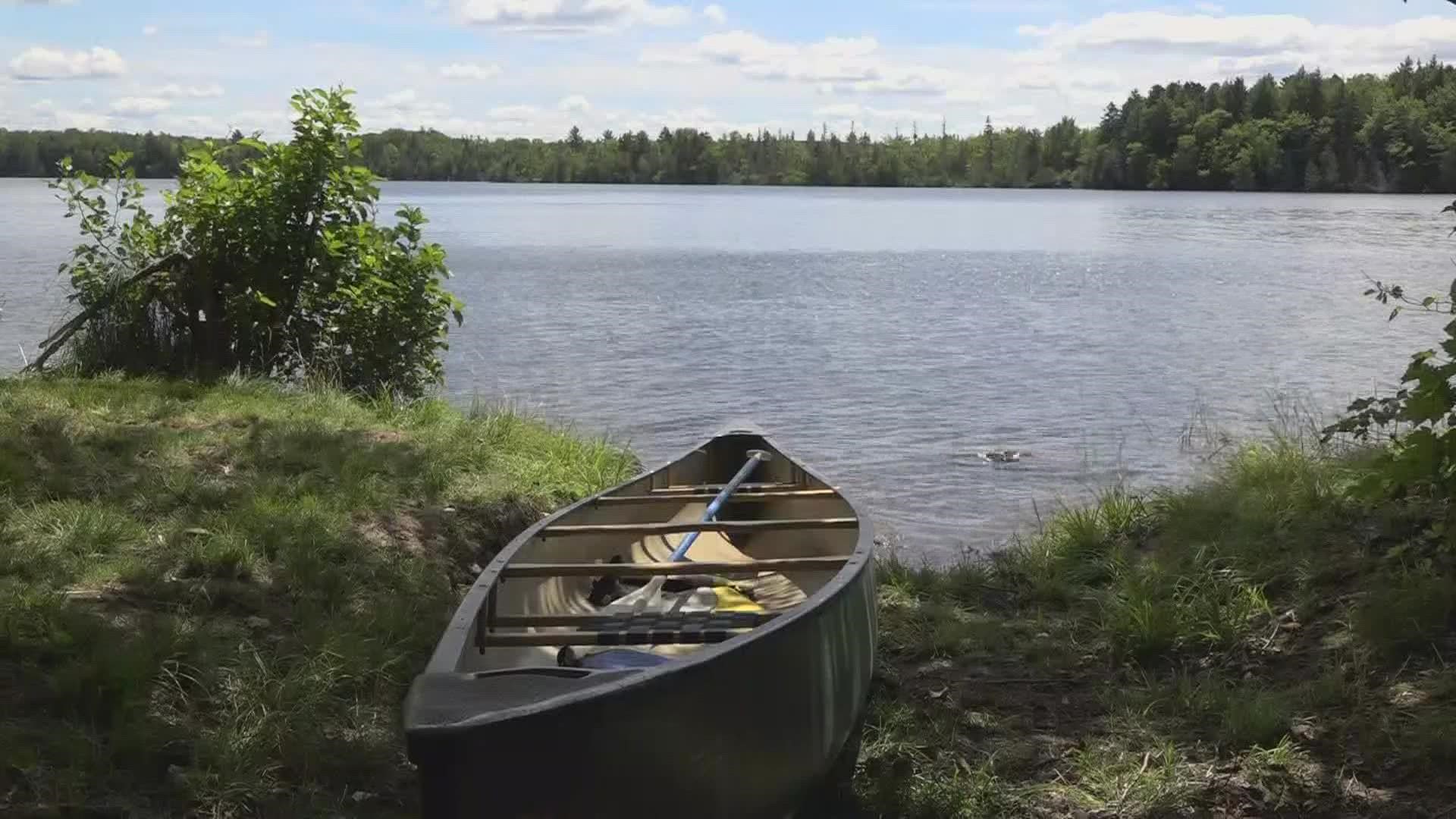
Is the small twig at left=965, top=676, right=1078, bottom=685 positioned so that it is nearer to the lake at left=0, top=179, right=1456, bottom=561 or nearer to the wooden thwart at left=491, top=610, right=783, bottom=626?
the wooden thwart at left=491, top=610, right=783, bottom=626

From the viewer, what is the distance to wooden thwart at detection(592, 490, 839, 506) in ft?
23.0

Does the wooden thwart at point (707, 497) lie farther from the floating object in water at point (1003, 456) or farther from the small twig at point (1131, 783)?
the floating object in water at point (1003, 456)

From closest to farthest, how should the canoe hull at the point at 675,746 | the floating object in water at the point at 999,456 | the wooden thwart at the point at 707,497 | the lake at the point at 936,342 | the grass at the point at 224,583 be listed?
the canoe hull at the point at 675,746 < the grass at the point at 224,583 < the wooden thwart at the point at 707,497 < the floating object in water at the point at 999,456 < the lake at the point at 936,342

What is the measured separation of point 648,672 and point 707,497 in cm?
376

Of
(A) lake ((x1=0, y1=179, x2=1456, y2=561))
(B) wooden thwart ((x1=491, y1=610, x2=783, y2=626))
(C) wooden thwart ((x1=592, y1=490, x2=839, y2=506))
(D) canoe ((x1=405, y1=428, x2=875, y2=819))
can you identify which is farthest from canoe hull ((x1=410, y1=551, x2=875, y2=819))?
(A) lake ((x1=0, y1=179, x2=1456, y2=561))

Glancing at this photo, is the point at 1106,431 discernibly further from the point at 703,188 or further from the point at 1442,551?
the point at 703,188

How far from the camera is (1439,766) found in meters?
4.64

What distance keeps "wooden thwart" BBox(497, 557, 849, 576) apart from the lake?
3894 millimetres

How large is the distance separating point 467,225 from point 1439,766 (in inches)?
2167

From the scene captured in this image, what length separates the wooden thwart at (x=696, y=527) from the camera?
20.1ft

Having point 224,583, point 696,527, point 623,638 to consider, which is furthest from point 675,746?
point 224,583

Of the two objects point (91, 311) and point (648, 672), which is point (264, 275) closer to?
point (91, 311)

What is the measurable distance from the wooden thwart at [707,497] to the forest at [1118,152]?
5497 centimetres

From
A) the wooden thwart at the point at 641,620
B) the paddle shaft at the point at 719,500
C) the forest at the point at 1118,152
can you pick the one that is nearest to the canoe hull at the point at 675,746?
the wooden thwart at the point at 641,620
